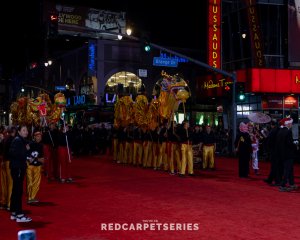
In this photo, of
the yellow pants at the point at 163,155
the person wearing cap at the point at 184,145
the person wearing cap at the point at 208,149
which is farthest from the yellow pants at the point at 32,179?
the person wearing cap at the point at 208,149

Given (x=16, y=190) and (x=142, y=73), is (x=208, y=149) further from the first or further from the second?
(x=142, y=73)

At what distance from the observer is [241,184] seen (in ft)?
44.8

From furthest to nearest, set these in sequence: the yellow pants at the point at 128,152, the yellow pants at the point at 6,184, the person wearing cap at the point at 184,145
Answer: the yellow pants at the point at 128,152 < the person wearing cap at the point at 184,145 < the yellow pants at the point at 6,184

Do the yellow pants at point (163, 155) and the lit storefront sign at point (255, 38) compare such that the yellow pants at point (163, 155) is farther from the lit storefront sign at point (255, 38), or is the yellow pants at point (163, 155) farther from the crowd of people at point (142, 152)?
the lit storefront sign at point (255, 38)

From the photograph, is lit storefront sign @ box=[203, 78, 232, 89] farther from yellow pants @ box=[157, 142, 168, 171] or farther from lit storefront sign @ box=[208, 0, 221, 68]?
yellow pants @ box=[157, 142, 168, 171]

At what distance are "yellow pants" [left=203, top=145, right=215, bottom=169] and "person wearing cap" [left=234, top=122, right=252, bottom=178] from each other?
2.16 meters

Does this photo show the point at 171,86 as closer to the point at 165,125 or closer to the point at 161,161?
the point at 165,125

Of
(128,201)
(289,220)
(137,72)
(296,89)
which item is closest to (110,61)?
(137,72)

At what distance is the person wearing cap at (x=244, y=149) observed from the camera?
51.0 feet

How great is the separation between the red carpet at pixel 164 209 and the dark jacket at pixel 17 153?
1.08 metres

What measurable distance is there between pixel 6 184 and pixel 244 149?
857 centimetres

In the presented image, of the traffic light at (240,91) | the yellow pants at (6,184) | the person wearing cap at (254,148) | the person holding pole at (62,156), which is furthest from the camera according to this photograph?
the traffic light at (240,91)

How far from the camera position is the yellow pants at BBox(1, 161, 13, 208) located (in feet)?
32.1

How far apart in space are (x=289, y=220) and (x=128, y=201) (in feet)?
12.0
